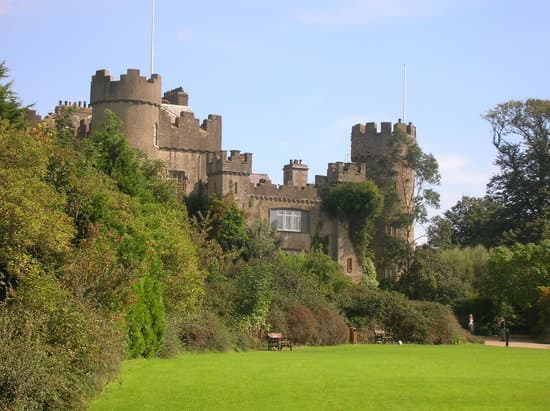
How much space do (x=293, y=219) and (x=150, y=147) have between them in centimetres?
1038

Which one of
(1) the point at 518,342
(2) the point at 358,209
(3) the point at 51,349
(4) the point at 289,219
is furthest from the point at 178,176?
(3) the point at 51,349

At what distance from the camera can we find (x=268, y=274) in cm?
4034

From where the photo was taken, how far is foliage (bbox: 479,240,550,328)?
4953cm

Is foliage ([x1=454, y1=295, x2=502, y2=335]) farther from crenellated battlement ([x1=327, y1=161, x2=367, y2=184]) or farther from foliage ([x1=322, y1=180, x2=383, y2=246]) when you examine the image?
crenellated battlement ([x1=327, y1=161, x2=367, y2=184])

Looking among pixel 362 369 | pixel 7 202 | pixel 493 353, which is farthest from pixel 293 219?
pixel 7 202

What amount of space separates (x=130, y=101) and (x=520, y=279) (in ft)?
69.2

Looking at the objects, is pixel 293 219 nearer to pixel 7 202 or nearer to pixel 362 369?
pixel 362 369

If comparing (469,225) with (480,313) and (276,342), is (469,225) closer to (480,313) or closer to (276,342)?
(480,313)

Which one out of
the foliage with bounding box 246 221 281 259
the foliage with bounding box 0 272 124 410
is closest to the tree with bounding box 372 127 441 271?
the foliage with bounding box 246 221 281 259

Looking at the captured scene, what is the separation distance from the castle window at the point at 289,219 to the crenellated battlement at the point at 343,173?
2.71 m

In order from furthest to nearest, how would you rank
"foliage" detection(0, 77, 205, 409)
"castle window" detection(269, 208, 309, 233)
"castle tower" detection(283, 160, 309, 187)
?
"castle tower" detection(283, 160, 309, 187)
"castle window" detection(269, 208, 309, 233)
"foliage" detection(0, 77, 205, 409)

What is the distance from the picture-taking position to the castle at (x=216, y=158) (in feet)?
169

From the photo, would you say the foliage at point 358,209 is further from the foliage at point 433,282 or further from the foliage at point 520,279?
the foliage at point 520,279

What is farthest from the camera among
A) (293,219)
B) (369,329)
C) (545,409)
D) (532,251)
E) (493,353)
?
(293,219)
